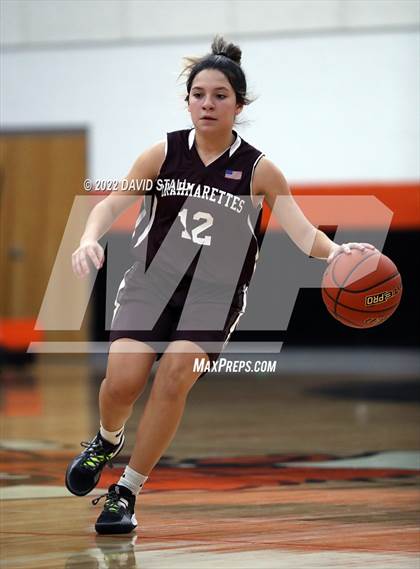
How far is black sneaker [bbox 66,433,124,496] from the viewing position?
3.61 metres

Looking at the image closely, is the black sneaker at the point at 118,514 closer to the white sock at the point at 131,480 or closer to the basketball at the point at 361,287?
the white sock at the point at 131,480

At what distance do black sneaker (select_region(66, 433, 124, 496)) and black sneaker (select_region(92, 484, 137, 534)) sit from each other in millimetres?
84

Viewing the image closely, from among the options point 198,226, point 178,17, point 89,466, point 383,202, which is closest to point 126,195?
point 198,226

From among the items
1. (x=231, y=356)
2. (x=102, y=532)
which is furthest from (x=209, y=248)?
(x=231, y=356)

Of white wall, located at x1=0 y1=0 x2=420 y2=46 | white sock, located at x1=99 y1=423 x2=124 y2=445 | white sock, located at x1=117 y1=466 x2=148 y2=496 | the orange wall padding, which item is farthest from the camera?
the orange wall padding

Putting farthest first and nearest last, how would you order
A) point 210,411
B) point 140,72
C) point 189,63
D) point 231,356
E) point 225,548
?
point 140,72
point 231,356
point 210,411
point 189,63
point 225,548

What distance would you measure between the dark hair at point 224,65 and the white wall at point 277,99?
24.7ft

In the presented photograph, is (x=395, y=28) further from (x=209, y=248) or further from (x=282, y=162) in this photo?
(x=209, y=248)

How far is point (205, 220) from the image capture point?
3.70 meters

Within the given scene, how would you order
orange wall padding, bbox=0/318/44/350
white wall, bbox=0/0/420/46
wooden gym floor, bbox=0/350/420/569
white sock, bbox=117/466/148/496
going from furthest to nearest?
orange wall padding, bbox=0/318/44/350 → white wall, bbox=0/0/420/46 → white sock, bbox=117/466/148/496 → wooden gym floor, bbox=0/350/420/569

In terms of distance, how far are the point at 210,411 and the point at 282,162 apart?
176 inches

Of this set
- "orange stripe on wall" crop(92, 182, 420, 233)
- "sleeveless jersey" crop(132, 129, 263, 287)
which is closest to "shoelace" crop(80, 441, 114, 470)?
"sleeveless jersey" crop(132, 129, 263, 287)

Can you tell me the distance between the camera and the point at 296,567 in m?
2.96

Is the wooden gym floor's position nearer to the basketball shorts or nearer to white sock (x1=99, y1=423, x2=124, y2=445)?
white sock (x1=99, y1=423, x2=124, y2=445)
